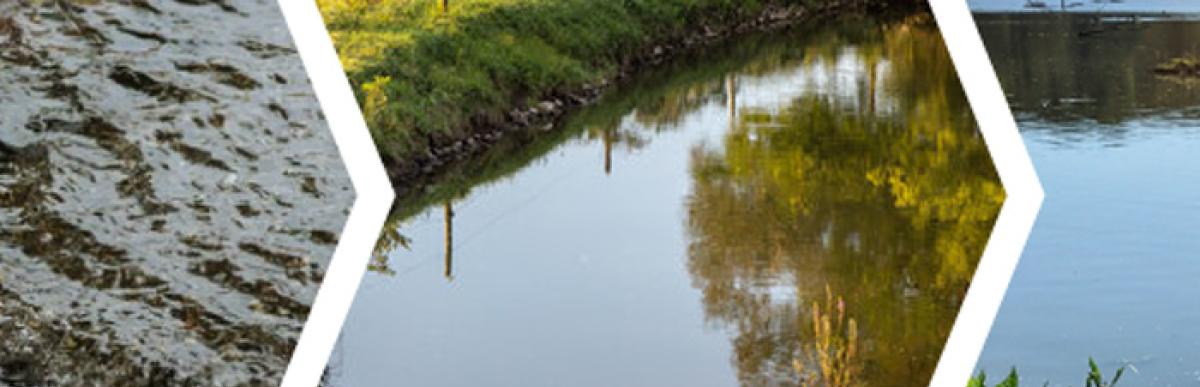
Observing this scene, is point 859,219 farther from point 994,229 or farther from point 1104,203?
point 994,229

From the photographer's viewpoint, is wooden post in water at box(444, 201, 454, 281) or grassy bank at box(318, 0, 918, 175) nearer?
wooden post in water at box(444, 201, 454, 281)

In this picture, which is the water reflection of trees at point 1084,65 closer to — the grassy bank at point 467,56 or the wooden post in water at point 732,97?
the wooden post in water at point 732,97

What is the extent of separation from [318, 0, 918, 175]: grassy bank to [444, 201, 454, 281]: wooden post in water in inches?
25.6

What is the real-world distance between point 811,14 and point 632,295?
28.2 ft

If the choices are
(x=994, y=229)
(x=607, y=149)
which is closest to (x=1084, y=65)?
(x=607, y=149)

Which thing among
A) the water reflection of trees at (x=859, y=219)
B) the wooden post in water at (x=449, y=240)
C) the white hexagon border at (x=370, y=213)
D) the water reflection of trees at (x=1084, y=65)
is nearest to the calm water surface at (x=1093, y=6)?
the water reflection of trees at (x=1084, y=65)

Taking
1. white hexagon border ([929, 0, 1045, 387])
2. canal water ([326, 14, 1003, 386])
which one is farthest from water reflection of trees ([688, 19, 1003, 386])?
white hexagon border ([929, 0, 1045, 387])

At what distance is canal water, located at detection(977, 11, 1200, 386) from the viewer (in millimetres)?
6809

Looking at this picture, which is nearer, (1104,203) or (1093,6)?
(1104,203)

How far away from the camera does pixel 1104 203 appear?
7672mm

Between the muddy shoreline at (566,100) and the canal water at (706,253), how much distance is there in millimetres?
126

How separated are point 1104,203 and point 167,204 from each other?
4727 millimetres

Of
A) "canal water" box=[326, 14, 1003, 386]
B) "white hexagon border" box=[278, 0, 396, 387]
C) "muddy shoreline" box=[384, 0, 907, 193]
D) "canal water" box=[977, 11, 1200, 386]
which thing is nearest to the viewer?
"white hexagon border" box=[278, 0, 396, 387]

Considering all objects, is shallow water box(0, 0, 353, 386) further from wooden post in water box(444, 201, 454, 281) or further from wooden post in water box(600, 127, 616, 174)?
wooden post in water box(600, 127, 616, 174)
